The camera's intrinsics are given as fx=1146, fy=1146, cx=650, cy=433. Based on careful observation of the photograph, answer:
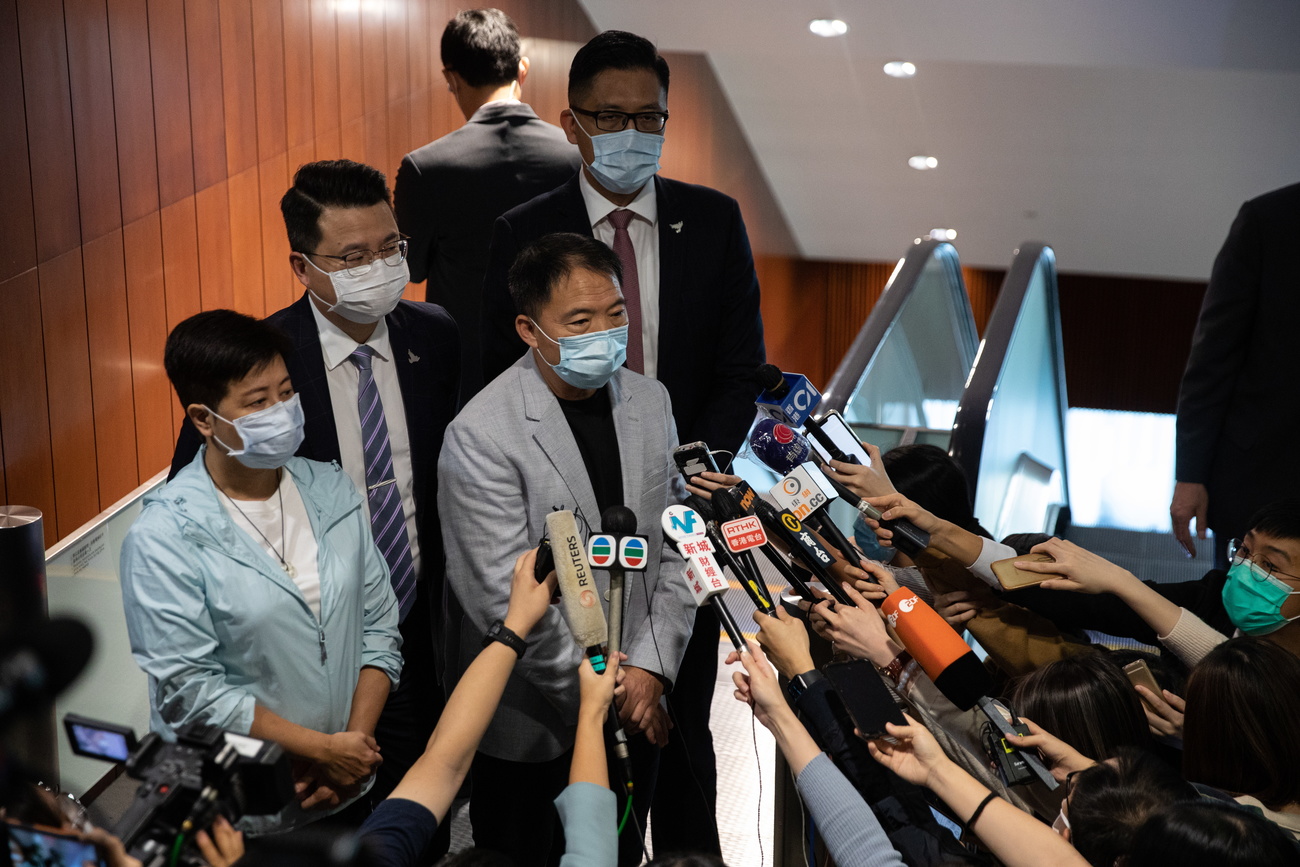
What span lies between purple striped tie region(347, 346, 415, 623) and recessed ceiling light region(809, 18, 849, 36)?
208 inches

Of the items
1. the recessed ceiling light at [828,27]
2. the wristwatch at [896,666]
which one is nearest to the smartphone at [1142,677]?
the wristwatch at [896,666]

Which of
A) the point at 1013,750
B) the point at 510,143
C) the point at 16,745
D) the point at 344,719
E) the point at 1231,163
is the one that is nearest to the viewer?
the point at 16,745

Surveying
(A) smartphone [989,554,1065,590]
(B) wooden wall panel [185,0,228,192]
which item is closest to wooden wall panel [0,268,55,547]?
(B) wooden wall panel [185,0,228,192]

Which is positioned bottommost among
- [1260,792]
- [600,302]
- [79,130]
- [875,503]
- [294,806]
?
[294,806]

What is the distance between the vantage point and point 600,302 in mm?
2428

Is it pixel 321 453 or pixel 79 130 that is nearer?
pixel 321 453

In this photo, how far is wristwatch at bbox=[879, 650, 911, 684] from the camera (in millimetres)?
2109

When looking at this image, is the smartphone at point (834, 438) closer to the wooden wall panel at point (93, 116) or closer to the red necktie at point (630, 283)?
the red necktie at point (630, 283)

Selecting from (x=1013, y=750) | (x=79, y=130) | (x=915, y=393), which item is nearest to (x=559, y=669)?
(x=1013, y=750)

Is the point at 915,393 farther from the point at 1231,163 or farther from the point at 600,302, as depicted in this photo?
the point at 1231,163

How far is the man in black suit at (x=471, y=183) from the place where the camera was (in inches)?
147

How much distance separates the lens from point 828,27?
707 centimetres

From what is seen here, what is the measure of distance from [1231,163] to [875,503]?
370 inches

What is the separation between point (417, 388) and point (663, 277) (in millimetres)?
680
